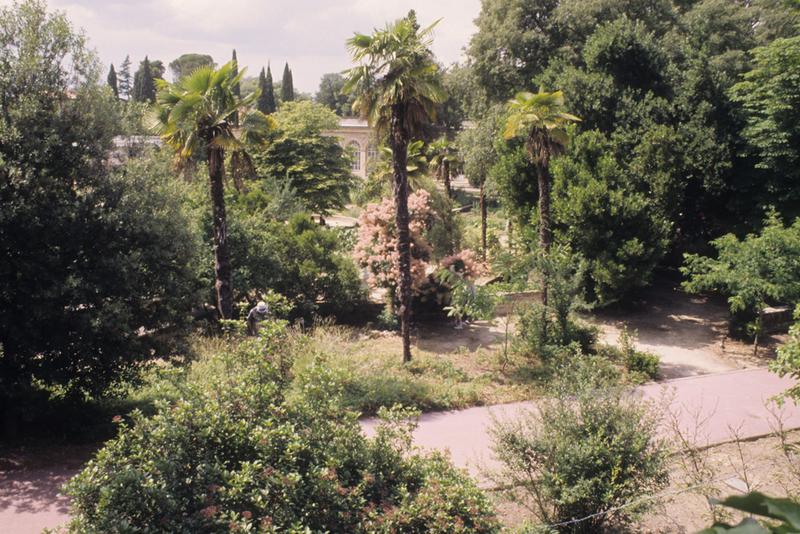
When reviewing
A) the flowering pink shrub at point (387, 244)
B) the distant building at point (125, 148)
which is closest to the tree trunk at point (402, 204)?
the flowering pink shrub at point (387, 244)

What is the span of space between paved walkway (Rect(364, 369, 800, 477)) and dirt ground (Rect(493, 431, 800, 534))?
0.40m

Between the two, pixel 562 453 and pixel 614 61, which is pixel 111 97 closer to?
pixel 562 453

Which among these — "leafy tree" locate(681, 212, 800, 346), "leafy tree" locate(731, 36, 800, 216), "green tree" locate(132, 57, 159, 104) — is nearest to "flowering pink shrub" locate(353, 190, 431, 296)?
"leafy tree" locate(681, 212, 800, 346)

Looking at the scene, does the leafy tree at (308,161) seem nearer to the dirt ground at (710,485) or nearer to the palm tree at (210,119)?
the palm tree at (210,119)

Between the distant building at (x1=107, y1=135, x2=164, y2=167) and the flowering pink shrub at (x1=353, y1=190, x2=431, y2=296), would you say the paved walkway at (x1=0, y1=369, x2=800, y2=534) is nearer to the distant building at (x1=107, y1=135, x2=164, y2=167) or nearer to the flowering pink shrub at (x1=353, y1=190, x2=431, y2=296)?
the distant building at (x1=107, y1=135, x2=164, y2=167)

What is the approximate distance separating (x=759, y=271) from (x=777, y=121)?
532cm

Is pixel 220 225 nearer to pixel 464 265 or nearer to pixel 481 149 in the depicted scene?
pixel 464 265

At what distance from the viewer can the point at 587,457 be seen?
677 centimetres

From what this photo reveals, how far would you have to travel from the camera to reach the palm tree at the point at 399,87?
12.8 meters

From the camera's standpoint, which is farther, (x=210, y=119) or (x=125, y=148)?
(x=210, y=119)

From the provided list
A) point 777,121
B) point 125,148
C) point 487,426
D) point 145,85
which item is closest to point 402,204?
point 125,148

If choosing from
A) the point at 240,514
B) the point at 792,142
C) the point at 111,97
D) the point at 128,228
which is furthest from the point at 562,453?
the point at 792,142

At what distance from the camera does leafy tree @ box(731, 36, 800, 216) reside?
54.6ft

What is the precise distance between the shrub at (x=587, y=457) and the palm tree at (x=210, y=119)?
8477 millimetres
